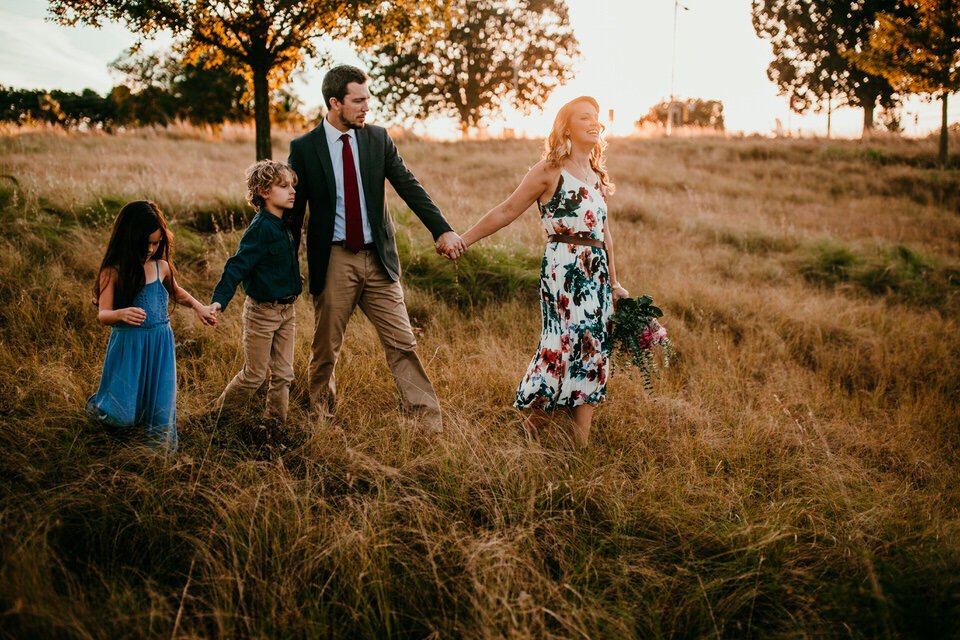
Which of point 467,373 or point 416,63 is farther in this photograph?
point 416,63

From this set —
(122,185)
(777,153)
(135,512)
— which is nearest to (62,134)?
(122,185)

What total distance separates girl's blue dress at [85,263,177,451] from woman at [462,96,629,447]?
6.65 feet

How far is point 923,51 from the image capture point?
1559cm

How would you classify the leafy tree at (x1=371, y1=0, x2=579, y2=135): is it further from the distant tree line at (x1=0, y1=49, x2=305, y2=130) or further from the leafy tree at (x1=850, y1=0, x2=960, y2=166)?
the leafy tree at (x1=850, y1=0, x2=960, y2=166)

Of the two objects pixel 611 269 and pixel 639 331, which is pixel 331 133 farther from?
pixel 639 331

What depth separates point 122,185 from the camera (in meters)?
8.45

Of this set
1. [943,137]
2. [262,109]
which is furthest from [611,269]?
[943,137]

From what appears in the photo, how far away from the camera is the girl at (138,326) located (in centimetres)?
296

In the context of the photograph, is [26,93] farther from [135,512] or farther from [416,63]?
[135,512]

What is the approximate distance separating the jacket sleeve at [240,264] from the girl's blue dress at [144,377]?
316 mm

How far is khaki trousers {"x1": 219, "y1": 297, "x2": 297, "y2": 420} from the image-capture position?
11.6ft

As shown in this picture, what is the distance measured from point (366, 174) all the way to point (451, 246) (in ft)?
2.46

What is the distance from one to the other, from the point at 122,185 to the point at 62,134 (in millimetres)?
11187

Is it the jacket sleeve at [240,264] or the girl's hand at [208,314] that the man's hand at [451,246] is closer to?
the jacket sleeve at [240,264]
